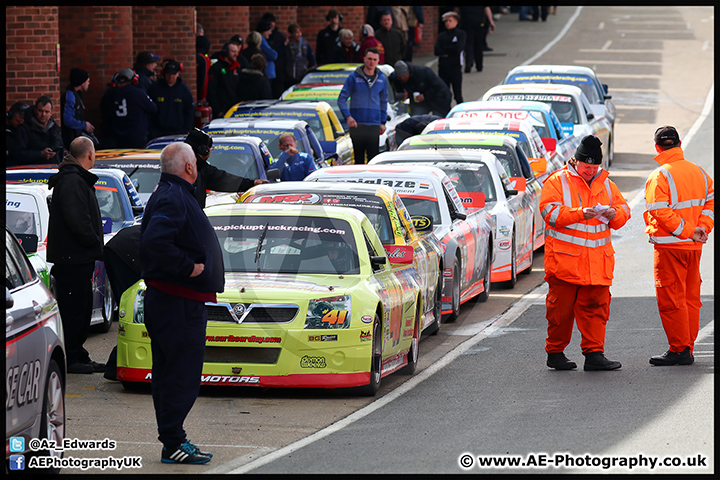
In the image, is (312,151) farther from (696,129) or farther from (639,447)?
(696,129)

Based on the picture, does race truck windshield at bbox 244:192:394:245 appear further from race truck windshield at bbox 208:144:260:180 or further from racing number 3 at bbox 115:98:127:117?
racing number 3 at bbox 115:98:127:117

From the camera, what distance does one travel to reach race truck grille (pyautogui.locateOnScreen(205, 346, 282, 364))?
9953mm

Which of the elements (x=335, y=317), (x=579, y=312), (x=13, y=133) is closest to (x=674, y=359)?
(x=579, y=312)

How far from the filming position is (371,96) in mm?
19438

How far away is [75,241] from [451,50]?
18.5 m

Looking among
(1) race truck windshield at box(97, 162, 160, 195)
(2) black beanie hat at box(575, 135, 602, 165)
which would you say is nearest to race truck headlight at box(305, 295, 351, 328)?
(2) black beanie hat at box(575, 135, 602, 165)

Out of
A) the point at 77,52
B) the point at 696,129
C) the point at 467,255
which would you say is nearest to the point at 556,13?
the point at 696,129

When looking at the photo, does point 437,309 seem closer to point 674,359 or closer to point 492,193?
point 674,359

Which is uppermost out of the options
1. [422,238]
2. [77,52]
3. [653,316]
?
[77,52]

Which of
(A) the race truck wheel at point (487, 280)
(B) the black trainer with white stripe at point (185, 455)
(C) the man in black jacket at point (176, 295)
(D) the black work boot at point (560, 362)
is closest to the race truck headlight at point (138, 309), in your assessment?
(C) the man in black jacket at point (176, 295)

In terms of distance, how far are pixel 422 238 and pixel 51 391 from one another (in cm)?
583

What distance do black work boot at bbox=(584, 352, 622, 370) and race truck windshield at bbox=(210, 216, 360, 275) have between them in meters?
2.06

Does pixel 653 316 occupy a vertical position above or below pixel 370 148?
below

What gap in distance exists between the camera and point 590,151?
1091cm
